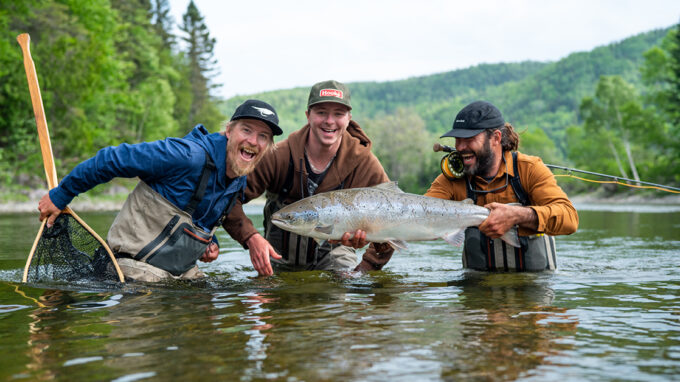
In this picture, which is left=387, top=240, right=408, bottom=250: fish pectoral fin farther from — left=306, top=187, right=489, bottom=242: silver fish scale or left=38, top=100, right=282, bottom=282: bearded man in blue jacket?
left=38, top=100, right=282, bottom=282: bearded man in blue jacket

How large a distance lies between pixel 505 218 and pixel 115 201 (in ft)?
115

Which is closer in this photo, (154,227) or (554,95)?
(154,227)

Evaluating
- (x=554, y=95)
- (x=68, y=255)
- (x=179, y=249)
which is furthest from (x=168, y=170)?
(x=554, y=95)

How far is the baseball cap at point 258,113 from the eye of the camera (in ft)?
19.1

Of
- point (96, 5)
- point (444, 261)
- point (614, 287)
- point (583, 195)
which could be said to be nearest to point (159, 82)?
point (96, 5)

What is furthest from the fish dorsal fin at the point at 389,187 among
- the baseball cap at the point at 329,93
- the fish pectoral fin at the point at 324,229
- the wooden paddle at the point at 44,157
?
the wooden paddle at the point at 44,157

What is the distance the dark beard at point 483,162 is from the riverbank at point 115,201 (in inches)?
928

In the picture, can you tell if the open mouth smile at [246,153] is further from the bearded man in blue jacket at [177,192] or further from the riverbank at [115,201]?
the riverbank at [115,201]

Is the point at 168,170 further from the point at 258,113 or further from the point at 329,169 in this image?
the point at 329,169

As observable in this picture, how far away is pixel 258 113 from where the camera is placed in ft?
19.2

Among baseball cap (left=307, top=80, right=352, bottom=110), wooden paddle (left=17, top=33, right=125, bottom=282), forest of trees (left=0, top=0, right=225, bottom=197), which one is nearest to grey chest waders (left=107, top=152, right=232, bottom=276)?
wooden paddle (left=17, top=33, right=125, bottom=282)

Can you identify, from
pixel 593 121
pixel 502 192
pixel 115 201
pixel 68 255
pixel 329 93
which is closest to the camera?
pixel 68 255

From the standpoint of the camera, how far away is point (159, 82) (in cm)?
5472

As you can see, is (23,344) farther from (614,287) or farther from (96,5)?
(96,5)
